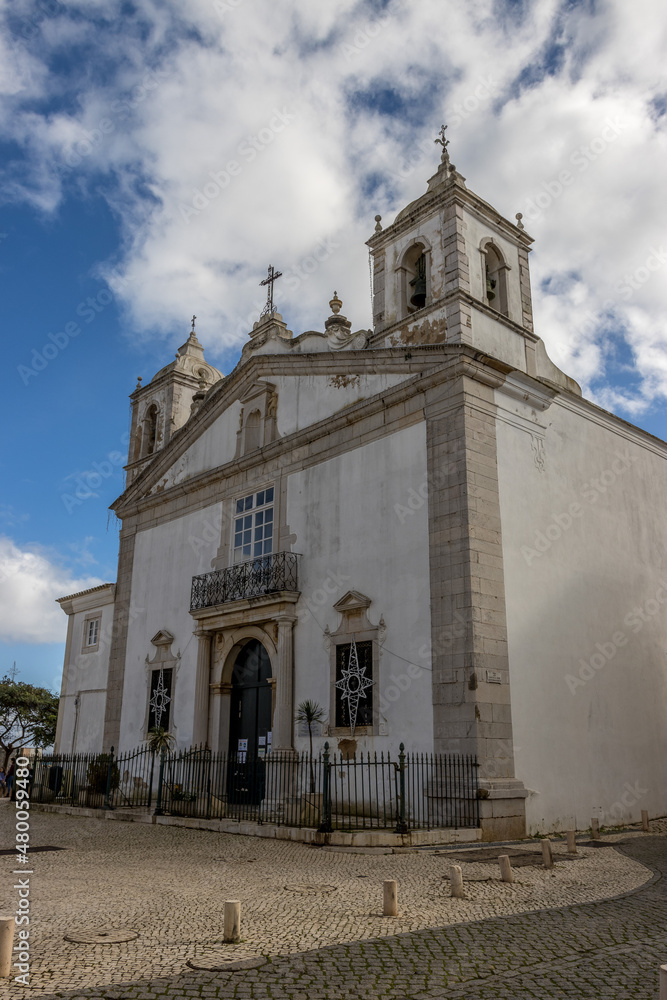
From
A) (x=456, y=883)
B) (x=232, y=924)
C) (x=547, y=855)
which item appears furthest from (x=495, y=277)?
(x=232, y=924)

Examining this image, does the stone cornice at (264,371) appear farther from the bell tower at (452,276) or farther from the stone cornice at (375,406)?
the bell tower at (452,276)

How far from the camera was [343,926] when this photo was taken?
6.26 meters

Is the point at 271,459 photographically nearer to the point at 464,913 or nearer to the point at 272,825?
the point at 272,825

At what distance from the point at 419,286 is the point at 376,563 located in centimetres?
602

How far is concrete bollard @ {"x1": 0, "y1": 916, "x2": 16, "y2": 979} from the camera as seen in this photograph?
185 inches

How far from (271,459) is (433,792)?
8.17m

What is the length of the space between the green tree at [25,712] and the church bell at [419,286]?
30.2 meters

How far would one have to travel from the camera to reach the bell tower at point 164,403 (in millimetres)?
24750

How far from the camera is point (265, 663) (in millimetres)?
16562

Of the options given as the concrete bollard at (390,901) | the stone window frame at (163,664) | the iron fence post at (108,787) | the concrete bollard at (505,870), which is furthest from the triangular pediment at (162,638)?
the concrete bollard at (390,901)

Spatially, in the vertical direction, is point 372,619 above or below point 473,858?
above

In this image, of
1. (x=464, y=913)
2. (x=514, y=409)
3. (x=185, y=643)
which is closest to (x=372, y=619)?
(x=514, y=409)

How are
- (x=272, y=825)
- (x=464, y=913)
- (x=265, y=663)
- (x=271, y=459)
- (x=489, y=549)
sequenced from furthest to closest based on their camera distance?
(x=271, y=459) → (x=265, y=663) → (x=489, y=549) → (x=272, y=825) → (x=464, y=913)

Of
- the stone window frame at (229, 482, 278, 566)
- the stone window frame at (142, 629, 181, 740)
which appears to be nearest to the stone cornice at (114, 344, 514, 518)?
the stone window frame at (229, 482, 278, 566)
